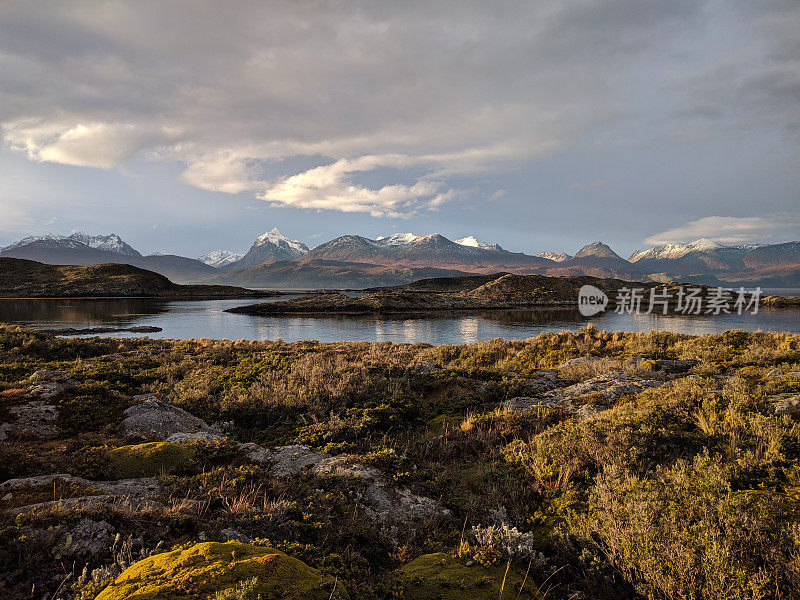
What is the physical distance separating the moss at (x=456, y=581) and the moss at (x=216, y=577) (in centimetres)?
97

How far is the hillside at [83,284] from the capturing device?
408 feet

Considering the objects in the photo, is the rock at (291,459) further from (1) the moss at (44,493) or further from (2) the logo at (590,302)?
(2) the logo at (590,302)

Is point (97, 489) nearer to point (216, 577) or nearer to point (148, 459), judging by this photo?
point (148, 459)

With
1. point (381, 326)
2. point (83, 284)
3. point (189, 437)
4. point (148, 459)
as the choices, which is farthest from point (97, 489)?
point (83, 284)

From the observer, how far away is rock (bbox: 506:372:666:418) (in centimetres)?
1045

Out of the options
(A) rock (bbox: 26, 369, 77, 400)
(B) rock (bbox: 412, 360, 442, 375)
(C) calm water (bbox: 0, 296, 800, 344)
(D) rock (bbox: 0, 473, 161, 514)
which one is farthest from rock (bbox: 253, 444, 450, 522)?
(C) calm water (bbox: 0, 296, 800, 344)

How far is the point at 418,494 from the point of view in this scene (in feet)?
21.5

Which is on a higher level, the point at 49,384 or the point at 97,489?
the point at 49,384

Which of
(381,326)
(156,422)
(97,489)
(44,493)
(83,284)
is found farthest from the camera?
(83,284)

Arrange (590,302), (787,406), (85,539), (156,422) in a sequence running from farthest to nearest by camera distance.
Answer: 1. (590,302)
2. (156,422)
3. (787,406)
4. (85,539)

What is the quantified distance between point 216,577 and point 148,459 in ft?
15.8

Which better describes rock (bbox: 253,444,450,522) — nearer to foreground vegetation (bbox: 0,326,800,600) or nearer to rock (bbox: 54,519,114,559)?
foreground vegetation (bbox: 0,326,800,600)

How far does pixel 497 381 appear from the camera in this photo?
1366cm

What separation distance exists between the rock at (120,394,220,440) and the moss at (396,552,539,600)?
22.5ft
